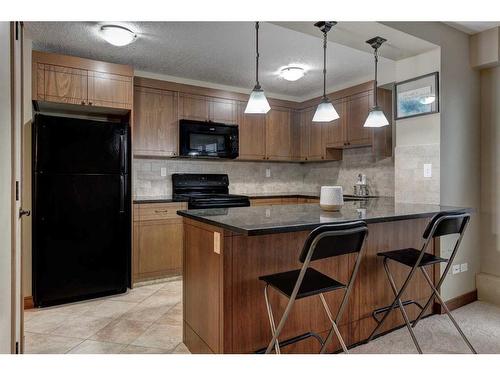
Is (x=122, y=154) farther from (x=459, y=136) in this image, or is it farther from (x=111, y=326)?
(x=459, y=136)

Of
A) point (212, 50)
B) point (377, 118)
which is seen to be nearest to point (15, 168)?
point (212, 50)

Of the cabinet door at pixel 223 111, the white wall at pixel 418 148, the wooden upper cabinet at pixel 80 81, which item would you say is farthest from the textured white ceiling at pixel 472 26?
the wooden upper cabinet at pixel 80 81

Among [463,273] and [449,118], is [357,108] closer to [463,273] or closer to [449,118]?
[449,118]

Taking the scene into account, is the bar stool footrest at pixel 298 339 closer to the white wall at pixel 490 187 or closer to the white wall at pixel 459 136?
the white wall at pixel 459 136

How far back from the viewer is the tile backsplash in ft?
13.4

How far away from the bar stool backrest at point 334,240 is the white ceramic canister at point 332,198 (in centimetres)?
58

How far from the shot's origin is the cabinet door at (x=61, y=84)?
2.95 meters

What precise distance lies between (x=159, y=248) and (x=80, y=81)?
188 cm

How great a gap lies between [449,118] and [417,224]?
955 millimetres

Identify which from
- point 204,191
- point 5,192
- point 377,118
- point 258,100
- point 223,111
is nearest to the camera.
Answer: point 5,192

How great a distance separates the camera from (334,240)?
1456mm

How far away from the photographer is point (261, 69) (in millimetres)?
3738

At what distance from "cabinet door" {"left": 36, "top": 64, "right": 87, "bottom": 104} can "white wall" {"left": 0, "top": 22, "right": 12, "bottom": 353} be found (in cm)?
173
